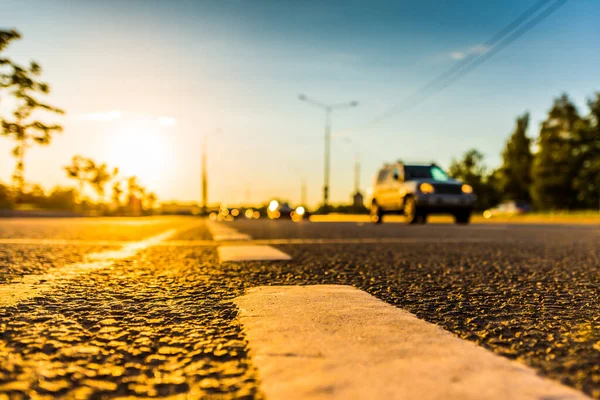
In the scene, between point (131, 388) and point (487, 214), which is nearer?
point (131, 388)

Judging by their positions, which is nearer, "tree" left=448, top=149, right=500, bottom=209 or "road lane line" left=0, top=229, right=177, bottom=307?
"road lane line" left=0, top=229, right=177, bottom=307

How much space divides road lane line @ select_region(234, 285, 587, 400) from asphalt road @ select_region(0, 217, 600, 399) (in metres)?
0.09

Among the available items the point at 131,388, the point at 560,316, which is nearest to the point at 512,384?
the point at 131,388

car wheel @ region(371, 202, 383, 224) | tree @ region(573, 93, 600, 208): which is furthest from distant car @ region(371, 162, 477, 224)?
tree @ region(573, 93, 600, 208)

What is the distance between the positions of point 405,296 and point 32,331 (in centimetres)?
185

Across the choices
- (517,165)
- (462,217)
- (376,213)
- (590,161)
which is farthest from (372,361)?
(517,165)

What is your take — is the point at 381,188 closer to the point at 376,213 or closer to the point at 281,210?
the point at 376,213

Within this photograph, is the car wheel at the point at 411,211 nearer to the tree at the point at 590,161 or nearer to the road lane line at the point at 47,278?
the road lane line at the point at 47,278

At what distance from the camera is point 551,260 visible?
17.3 feet

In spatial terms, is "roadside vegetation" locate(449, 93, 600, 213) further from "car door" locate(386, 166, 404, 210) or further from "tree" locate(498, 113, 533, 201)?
"car door" locate(386, 166, 404, 210)

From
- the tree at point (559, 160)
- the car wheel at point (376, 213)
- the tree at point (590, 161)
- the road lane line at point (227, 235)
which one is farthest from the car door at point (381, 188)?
the tree at point (559, 160)

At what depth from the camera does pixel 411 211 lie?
682 inches

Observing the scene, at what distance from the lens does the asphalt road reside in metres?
1.49

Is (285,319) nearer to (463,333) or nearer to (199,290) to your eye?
(463,333)
